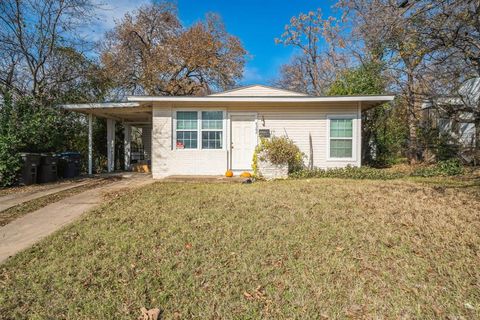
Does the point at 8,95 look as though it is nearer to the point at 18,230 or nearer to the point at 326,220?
the point at 18,230

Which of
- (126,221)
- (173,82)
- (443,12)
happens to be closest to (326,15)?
(173,82)

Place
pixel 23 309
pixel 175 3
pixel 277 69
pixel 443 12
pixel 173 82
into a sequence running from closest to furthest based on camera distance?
pixel 23 309
pixel 443 12
pixel 173 82
pixel 175 3
pixel 277 69

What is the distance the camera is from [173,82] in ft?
60.4

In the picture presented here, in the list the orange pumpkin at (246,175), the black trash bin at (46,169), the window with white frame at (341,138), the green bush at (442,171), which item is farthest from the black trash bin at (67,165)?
the green bush at (442,171)

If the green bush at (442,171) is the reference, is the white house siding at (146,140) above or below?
above

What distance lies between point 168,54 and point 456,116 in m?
16.4

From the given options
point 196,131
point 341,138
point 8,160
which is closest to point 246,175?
point 196,131

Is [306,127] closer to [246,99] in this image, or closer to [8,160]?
[246,99]

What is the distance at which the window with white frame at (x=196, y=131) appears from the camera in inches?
381

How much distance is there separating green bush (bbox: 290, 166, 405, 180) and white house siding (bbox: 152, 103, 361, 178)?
51 cm

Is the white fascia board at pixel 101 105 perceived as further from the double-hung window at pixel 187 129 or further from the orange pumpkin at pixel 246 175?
the orange pumpkin at pixel 246 175

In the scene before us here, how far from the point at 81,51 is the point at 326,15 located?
17499mm

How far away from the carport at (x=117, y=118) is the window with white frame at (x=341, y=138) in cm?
700

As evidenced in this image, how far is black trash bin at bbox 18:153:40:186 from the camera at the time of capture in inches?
318
